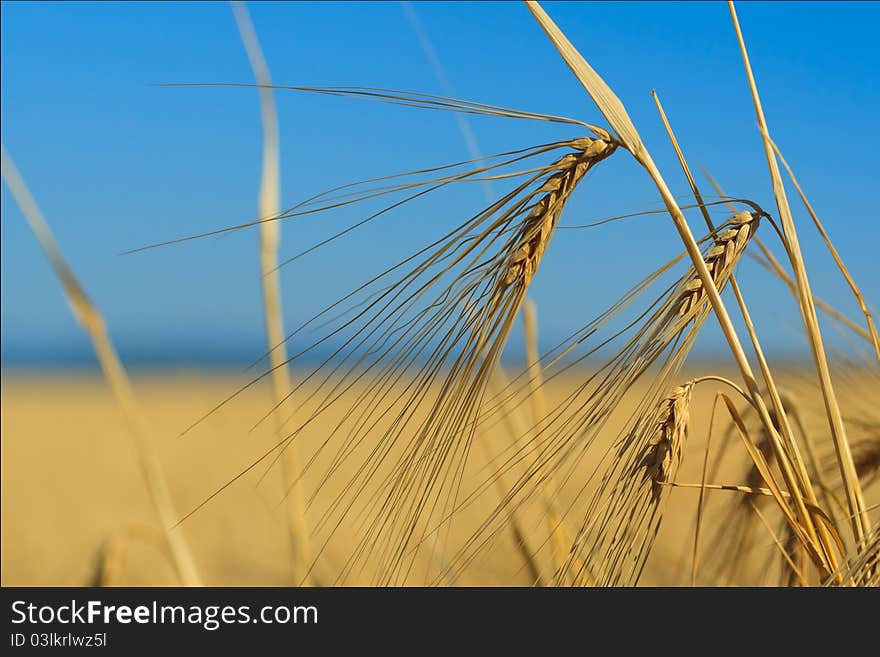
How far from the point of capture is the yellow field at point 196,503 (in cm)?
116

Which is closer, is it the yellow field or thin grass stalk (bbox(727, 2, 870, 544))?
thin grass stalk (bbox(727, 2, 870, 544))

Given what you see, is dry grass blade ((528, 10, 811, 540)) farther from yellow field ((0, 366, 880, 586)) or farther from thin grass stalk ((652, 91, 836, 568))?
yellow field ((0, 366, 880, 586))

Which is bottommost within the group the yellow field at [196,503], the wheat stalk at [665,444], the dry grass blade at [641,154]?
the wheat stalk at [665,444]

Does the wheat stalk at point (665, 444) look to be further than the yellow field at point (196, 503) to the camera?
No

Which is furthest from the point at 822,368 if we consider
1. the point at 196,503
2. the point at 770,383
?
the point at 196,503

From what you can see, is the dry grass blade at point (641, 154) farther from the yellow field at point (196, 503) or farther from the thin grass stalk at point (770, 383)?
the yellow field at point (196, 503)

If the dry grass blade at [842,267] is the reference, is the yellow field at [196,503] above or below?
above

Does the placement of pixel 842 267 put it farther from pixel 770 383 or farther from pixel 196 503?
pixel 196 503

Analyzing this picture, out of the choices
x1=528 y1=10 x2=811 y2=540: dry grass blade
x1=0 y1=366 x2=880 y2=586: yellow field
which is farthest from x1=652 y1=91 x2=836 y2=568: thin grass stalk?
x1=0 y1=366 x2=880 y2=586: yellow field

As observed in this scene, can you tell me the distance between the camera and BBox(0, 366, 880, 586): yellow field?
1164mm

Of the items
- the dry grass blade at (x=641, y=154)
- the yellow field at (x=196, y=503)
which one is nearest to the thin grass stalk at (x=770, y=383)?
the dry grass blade at (x=641, y=154)

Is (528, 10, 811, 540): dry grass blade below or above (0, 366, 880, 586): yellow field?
below

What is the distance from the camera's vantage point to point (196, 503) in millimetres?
4230
